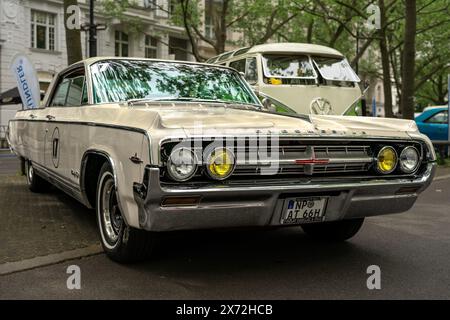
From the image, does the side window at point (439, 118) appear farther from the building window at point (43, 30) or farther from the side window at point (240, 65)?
the building window at point (43, 30)

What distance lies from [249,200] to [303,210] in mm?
458

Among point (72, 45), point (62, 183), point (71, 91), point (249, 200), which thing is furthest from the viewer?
point (72, 45)

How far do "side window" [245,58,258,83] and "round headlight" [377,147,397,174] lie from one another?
721 cm

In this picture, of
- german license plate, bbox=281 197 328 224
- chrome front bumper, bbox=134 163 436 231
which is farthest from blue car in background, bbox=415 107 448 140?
german license plate, bbox=281 197 328 224

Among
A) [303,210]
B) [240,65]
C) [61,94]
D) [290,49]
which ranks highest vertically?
[290,49]

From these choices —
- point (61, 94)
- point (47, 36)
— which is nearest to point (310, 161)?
point (61, 94)

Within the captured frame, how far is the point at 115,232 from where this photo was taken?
14.4 feet

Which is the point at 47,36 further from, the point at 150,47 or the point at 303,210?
the point at 303,210

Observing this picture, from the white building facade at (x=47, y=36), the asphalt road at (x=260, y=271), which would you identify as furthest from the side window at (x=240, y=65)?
the white building facade at (x=47, y=36)

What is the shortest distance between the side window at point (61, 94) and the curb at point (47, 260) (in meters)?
2.23

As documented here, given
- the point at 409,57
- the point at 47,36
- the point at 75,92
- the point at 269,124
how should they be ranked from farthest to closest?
the point at 47,36 < the point at 409,57 < the point at 75,92 < the point at 269,124

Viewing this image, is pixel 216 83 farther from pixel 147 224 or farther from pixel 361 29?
pixel 361 29

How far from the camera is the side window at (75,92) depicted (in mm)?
5652

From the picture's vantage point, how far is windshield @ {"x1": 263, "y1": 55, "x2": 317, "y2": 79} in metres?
11.2
